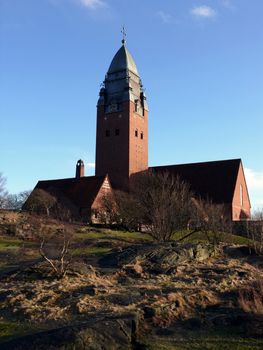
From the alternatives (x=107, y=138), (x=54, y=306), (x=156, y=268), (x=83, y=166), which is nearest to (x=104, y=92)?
(x=107, y=138)

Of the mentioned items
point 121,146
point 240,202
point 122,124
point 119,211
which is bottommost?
point 119,211

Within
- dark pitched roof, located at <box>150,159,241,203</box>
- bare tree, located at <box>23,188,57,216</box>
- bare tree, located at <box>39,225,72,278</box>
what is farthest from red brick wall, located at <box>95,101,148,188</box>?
bare tree, located at <box>39,225,72,278</box>

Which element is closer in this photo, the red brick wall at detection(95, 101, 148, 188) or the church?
the church

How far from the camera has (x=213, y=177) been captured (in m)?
50.0

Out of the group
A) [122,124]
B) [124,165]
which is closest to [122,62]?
[122,124]

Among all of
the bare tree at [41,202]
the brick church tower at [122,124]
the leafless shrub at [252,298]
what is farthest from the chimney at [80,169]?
the leafless shrub at [252,298]

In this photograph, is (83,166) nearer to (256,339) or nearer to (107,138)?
(107,138)

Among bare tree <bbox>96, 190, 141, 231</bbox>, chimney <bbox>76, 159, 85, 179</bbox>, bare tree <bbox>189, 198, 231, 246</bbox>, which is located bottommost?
bare tree <bbox>189, 198, 231, 246</bbox>

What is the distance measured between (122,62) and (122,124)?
900 centimetres

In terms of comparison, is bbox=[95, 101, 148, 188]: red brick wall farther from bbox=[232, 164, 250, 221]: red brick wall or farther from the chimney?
bbox=[232, 164, 250, 221]: red brick wall

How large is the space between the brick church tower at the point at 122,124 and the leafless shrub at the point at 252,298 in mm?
41157

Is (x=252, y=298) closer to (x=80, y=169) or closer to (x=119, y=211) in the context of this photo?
(x=119, y=211)

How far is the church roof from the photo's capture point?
57.1 meters

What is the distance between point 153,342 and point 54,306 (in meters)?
3.11
